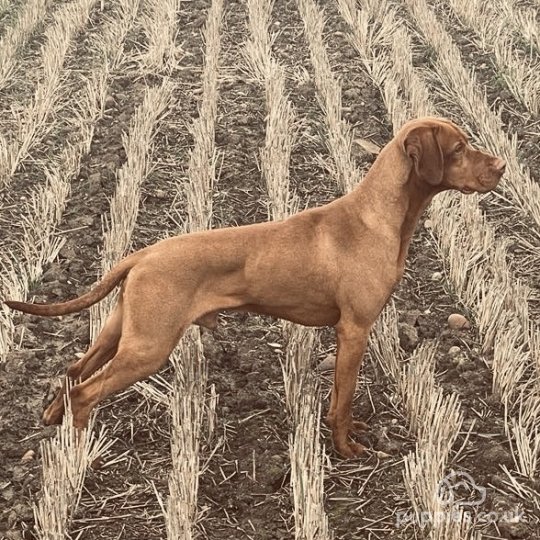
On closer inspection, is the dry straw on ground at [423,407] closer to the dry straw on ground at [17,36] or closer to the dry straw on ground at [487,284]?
the dry straw on ground at [487,284]

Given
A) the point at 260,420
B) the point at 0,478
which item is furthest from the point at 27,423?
the point at 260,420

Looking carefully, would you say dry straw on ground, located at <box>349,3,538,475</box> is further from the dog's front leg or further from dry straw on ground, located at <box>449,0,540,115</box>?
dry straw on ground, located at <box>449,0,540,115</box>

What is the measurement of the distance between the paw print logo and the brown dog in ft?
1.78

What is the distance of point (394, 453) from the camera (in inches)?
191

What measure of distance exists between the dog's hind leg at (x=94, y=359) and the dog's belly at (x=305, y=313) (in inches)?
27.1

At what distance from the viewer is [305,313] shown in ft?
16.0

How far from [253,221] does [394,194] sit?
2719mm

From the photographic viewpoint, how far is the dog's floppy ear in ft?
15.4

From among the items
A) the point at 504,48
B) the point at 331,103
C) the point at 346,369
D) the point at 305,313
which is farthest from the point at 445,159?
the point at 504,48

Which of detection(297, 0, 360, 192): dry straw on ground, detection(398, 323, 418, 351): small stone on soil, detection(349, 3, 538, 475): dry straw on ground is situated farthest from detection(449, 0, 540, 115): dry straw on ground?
detection(398, 323, 418, 351): small stone on soil

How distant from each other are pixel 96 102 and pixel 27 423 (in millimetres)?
5278

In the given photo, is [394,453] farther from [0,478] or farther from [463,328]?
[0,478]

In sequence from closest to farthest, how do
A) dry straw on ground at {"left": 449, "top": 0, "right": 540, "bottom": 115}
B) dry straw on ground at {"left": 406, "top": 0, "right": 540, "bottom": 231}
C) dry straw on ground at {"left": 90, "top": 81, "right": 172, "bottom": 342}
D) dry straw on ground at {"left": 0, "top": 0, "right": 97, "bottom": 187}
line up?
1. dry straw on ground at {"left": 90, "top": 81, "right": 172, "bottom": 342}
2. dry straw on ground at {"left": 406, "top": 0, "right": 540, "bottom": 231}
3. dry straw on ground at {"left": 0, "top": 0, "right": 97, "bottom": 187}
4. dry straw on ground at {"left": 449, "top": 0, "right": 540, "bottom": 115}

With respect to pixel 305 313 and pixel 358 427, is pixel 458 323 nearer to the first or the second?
pixel 358 427
